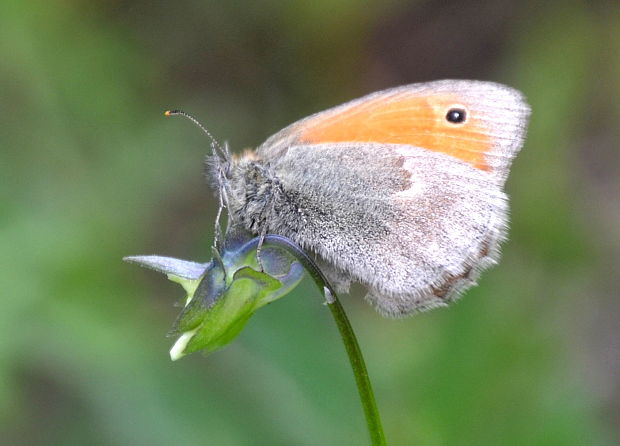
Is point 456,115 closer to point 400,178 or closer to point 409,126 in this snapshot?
point 409,126

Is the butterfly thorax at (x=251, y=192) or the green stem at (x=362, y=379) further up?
the butterfly thorax at (x=251, y=192)

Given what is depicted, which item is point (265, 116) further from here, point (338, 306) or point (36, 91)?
point (338, 306)

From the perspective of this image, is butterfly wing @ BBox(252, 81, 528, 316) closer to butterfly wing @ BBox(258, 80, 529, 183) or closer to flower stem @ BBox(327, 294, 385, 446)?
butterfly wing @ BBox(258, 80, 529, 183)

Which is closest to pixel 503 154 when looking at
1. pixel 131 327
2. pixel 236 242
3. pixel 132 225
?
pixel 236 242

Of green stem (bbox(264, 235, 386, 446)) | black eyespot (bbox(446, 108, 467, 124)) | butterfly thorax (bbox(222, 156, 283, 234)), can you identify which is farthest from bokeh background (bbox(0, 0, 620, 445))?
green stem (bbox(264, 235, 386, 446))

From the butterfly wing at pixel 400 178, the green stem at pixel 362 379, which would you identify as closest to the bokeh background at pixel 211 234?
the butterfly wing at pixel 400 178

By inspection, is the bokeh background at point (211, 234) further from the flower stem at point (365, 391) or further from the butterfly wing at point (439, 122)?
the flower stem at point (365, 391)

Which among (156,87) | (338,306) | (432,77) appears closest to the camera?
(338,306)
